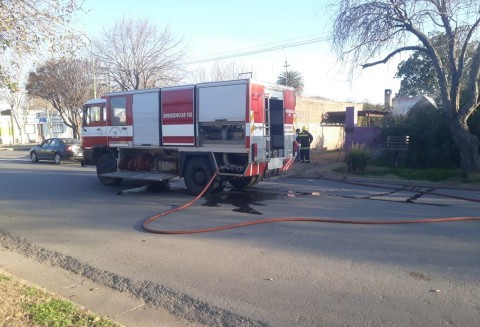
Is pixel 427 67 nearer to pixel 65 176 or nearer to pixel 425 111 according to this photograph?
pixel 425 111

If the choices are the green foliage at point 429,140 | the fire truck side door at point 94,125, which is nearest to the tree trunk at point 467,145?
the green foliage at point 429,140

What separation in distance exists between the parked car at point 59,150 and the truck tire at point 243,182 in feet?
45.7

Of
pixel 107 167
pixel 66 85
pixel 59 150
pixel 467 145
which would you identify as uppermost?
pixel 66 85

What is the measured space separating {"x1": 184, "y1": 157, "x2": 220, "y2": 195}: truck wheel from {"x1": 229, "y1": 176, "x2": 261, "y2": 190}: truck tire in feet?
2.25

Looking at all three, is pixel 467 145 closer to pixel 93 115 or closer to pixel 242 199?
pixel 242 199

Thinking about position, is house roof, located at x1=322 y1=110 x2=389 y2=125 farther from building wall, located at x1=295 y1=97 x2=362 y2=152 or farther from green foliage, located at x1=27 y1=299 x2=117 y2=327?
green foliage, located at x1=27 y1=299 x2=117 y2=327

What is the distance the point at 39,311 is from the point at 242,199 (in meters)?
7.27

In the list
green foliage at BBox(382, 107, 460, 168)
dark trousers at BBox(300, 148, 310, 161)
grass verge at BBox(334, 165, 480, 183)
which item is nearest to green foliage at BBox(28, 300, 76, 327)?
grass verge at BBox(334, 165, 480, 183)

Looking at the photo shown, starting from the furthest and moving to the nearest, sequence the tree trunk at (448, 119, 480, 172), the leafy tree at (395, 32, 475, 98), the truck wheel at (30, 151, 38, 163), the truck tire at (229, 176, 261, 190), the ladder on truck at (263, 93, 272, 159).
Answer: the leafy tree at (395, 32, 475, 98), the truck wheel at (30, 151, 38, 163), the tree trunk at (448, 119, 480, 172), the truck tire at (229, 176, 261, 190), the ladder on truck at (263, 93, 272, 159)

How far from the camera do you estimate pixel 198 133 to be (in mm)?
11398

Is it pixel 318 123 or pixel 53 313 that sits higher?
pixel 318 123

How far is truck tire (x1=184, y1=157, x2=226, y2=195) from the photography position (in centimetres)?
1146

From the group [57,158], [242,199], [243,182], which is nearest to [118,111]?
[243,182]

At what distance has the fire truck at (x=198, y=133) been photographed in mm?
10672
